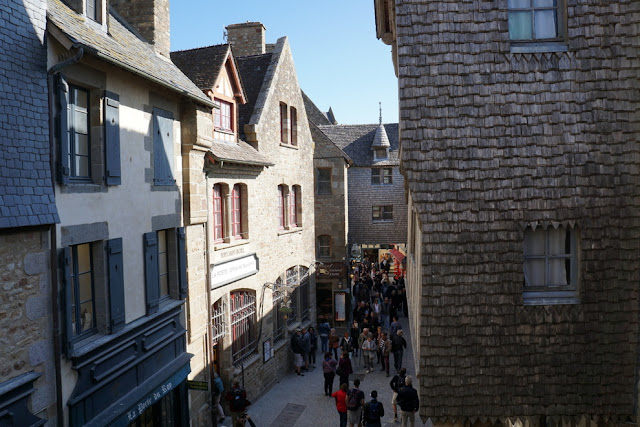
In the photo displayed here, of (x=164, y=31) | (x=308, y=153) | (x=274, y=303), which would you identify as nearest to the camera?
(x=164, y=31)

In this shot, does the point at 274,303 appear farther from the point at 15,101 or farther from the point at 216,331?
the point at 15,101

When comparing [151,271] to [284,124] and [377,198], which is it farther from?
[377,198]

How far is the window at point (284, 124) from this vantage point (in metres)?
18.5

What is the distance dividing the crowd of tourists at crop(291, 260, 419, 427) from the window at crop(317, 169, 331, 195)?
4509 millimetres

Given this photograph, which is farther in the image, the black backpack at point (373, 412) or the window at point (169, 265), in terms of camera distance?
the black backpack at point (373, 412)

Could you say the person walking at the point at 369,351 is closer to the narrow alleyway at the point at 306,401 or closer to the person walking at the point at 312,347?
the narrow alleyway at the point at 306,401

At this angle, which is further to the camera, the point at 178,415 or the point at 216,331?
the point at 216,331

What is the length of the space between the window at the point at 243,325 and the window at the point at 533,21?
9.85 meters

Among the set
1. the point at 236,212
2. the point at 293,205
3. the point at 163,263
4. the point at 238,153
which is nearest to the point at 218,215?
the point at 236,212

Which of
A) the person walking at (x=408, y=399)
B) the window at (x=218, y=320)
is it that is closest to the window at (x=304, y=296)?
the window at (x=218, y=320)

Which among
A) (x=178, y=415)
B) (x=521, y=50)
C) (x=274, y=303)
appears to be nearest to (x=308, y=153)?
(x=274, y=303)

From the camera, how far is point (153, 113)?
1016 cm

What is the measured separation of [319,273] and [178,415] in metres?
12.4

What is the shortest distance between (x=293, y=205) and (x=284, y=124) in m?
2.85
